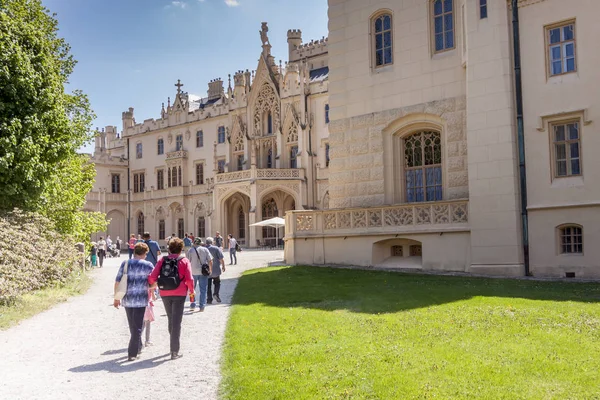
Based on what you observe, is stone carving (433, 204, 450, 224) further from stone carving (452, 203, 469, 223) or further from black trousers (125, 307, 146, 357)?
black trousers (125, 307, 146, 357)

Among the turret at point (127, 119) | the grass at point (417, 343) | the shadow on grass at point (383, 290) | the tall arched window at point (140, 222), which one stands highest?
the turret at point (127, 119)

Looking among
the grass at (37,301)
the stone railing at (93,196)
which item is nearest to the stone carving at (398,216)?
the grass at (37,301)

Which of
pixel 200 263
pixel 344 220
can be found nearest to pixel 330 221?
pixel 344 220

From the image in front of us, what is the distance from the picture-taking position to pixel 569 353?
26.3ft

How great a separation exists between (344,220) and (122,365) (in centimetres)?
1363

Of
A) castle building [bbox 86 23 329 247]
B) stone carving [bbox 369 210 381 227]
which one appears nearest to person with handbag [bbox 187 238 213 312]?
stone carving [bbox 369 210 381 227]

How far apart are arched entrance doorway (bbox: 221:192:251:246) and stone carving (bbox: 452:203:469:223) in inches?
1284

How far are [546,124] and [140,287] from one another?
13.3 meters

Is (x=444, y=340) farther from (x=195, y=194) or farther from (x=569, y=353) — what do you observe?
(x=195, y=194)

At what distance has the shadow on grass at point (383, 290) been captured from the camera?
13.2 metres

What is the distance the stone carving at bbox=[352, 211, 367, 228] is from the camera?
841 inches

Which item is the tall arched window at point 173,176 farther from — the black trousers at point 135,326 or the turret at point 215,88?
the black trousers at point 135,326

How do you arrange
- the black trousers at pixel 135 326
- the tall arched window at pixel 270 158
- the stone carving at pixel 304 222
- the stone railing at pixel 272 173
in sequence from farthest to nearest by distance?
the tall arched window at pixel 270 158 < the stone railing at pixel 272 173 < the stone carving at pixel 304 222 < the black trousers at pixel 135 326

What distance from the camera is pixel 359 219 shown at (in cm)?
2150
